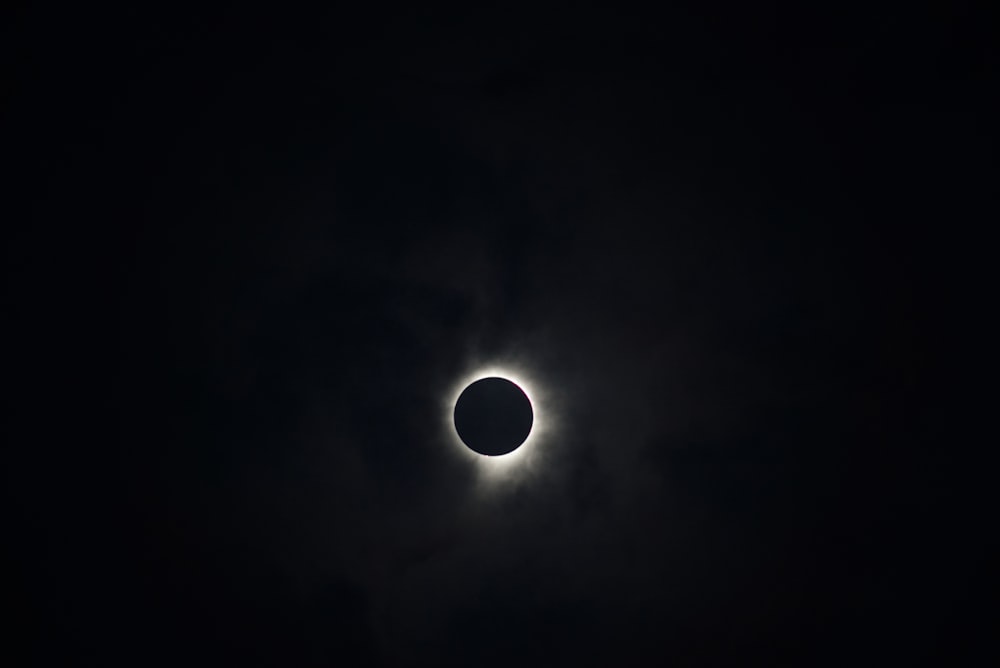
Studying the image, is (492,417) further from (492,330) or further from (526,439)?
(492,330)

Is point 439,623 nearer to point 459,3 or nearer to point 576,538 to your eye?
point 576,538

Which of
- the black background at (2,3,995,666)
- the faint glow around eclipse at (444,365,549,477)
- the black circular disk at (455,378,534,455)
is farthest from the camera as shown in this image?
the faint glow around eclipse at (444,365,549,477)

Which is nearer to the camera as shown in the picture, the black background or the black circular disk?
the black background

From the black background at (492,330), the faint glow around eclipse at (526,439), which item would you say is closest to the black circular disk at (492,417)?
the faint glow around eclipse at (526,439)

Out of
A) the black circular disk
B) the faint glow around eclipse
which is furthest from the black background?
the black circular disk

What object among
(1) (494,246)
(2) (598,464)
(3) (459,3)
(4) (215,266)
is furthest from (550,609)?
(3) (459,3)

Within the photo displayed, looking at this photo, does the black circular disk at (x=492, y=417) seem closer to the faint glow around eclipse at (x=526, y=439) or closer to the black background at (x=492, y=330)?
the faint glow around eclipse at (x=526, y=439)

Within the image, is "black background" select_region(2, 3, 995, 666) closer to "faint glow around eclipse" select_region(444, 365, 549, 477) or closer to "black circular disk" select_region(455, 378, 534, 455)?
"faint glow around eclipse" select_region(444, 365, 549, 477)
